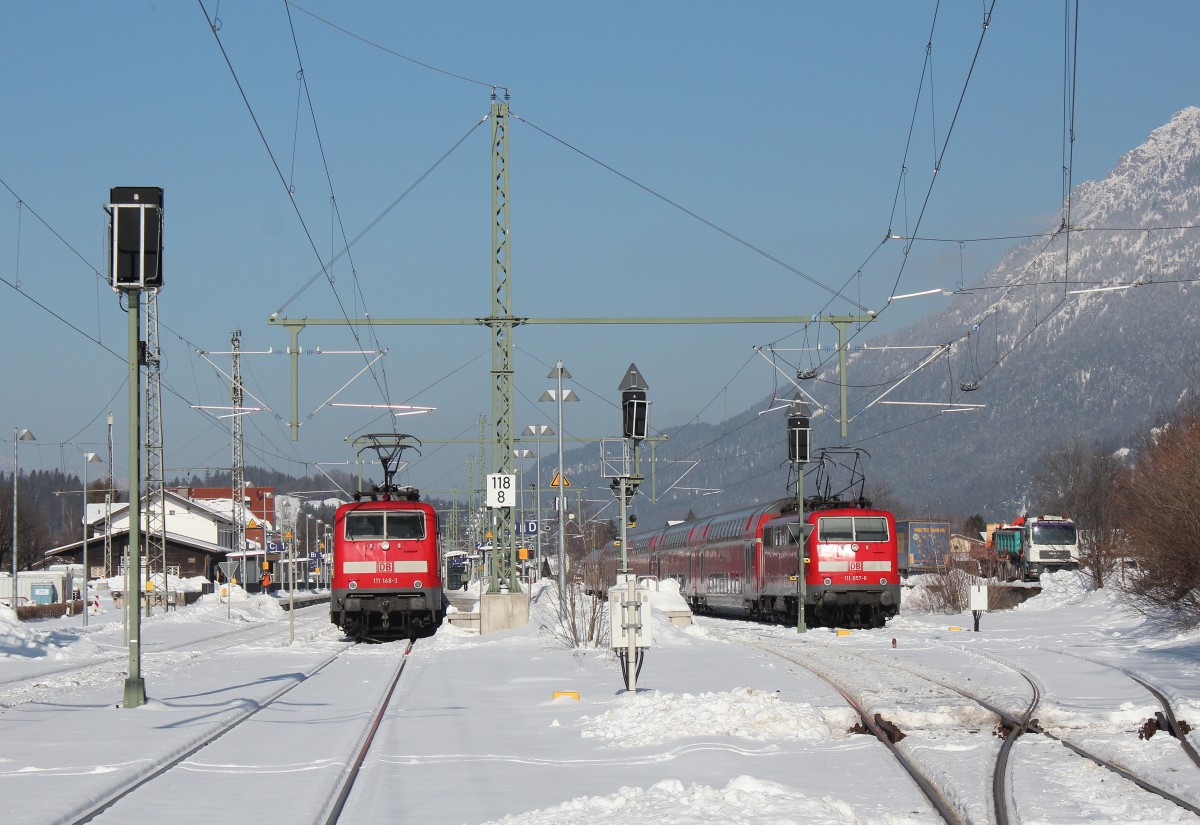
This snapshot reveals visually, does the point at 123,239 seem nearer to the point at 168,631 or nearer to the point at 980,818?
the point at 980,818

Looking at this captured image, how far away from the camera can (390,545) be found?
33469 millimetres

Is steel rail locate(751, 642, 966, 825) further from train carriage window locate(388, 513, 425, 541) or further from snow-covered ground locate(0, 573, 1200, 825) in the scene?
train carriage window locate(388, 513, 425, 541)

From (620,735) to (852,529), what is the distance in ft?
83.2

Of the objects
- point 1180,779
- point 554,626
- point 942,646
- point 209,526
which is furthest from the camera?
point 209,526

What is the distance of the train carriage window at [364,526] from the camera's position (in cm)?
3353

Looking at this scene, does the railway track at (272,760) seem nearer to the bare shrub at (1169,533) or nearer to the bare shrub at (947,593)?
the bare shrub at (1169,533)

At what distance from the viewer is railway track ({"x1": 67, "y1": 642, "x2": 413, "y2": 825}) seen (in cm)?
1028

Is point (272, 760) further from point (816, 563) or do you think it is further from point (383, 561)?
A: point (816, 563)

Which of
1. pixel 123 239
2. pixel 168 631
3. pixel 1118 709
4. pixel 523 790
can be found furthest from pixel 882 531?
pixel 523 790

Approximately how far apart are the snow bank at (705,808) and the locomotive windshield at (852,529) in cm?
2825

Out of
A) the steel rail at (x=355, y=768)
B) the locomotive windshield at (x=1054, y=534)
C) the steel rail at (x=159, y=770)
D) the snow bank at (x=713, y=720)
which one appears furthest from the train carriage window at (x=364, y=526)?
the locomotive windshield at (x=1054, y=534)

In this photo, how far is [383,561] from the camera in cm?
3334

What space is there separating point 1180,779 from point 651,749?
174 inches

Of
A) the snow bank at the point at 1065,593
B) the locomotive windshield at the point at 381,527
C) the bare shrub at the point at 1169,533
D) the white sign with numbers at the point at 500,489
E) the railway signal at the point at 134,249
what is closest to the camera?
the railway signal at the point at 134,249
